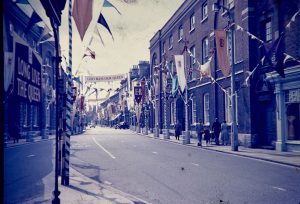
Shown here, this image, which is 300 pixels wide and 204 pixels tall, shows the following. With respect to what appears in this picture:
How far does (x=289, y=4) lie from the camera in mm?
Result: 17609

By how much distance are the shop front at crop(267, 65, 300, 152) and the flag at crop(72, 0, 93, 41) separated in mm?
12985

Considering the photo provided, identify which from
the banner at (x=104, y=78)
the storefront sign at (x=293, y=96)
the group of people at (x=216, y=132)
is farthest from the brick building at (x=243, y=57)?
the banner at (x=104, y=78)

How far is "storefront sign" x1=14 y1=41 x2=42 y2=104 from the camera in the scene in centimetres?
328

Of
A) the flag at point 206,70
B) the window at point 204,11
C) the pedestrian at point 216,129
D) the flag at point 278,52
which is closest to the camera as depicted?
the flag at point 278,52

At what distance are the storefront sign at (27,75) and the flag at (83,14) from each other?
383 centimetres

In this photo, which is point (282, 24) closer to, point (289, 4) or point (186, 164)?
point (289, 4)

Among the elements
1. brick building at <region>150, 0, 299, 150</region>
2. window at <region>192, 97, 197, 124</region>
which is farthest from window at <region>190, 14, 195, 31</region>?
window at <region>192, 97, 197, 124</region>

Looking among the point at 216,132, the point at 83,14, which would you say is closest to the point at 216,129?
the point at 216,132

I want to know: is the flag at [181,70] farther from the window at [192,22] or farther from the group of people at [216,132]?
the window at [192,22]

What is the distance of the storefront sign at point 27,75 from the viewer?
3275 mm

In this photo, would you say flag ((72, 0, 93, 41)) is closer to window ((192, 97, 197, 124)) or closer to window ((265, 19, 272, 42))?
window ((265, 19, 272, 42))

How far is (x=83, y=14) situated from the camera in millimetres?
7504

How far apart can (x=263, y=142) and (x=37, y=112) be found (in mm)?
18727

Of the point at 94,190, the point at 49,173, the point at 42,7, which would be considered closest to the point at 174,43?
the point at 49,173
